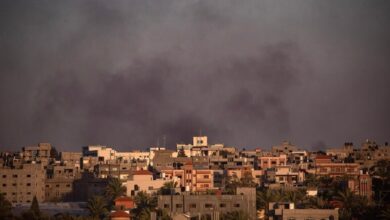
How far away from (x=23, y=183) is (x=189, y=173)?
43.7 feet

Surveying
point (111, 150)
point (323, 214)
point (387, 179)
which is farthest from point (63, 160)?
point (323, 214)

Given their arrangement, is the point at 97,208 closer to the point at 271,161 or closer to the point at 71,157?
the point at 271,161

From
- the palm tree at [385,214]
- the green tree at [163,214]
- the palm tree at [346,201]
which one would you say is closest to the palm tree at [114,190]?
the green tree at [163,214]

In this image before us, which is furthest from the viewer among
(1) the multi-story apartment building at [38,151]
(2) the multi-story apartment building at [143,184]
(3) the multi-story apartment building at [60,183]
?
(1) the multi-story apartment building at [38,151]

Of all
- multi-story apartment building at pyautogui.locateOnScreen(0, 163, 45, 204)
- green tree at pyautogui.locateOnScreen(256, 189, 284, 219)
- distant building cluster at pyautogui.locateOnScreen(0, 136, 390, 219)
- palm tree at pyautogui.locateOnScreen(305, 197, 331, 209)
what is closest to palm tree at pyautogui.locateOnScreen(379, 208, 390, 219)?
palm tree at pyautogui.locateOnScreen(305, 197, 331, 209)

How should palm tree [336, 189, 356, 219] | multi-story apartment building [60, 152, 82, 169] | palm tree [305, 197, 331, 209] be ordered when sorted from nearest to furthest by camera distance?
palm tree [336, 189, 356, 219], palm tree [305, 197, 331, 209], multi-story apartment building [60, 152, 82, 169]

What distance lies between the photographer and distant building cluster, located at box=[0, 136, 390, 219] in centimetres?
7231

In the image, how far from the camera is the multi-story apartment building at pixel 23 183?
299 ft

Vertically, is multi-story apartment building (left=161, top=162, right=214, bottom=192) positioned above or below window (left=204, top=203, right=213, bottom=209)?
above

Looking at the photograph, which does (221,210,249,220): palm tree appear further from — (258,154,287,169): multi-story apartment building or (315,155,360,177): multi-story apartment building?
(258,154,287,169): multi-story apartment building

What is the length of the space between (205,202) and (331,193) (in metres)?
10.6

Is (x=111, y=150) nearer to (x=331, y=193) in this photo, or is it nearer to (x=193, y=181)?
(x=193, y=181)

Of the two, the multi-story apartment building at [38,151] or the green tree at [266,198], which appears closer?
the green tree at [266,198]

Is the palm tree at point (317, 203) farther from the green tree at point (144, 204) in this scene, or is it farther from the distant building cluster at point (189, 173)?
the green tree at point (144, 204)
